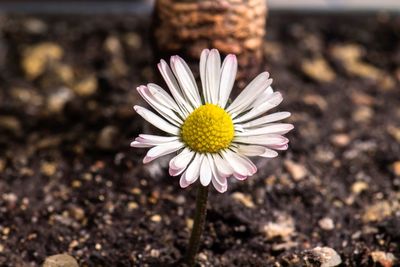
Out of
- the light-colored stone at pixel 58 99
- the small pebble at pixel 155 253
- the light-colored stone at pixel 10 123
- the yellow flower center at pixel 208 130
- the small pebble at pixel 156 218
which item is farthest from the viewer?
the light-colored stone at pixel 58 99

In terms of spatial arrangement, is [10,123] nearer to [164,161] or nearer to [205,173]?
[164,161]

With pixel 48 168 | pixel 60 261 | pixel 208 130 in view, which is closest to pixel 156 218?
pixel 60 261

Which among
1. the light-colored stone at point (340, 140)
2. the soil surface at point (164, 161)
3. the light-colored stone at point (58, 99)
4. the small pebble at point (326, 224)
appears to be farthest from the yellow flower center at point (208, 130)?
the light-colored stone at point (58, 99)

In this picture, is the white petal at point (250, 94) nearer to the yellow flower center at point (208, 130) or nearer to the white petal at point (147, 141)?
the yellow flower center at point (208, 130)

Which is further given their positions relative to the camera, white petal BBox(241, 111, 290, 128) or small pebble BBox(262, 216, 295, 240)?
small pebble BBox(262, 216, 295, 240)

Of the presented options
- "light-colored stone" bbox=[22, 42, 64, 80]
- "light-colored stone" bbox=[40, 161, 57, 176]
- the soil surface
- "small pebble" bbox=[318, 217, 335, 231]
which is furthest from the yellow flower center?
"light-colored stone" bbox=[22, 42, 64, 80]

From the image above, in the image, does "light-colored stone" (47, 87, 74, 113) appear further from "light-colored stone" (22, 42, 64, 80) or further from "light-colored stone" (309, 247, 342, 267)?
"light-colored stone" (309, 247, 342, 267)
